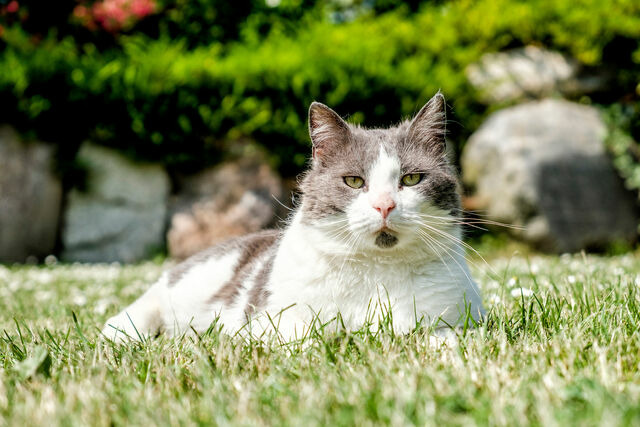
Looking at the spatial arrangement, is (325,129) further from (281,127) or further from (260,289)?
(281,127)

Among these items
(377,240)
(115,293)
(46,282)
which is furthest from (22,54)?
(377,240)

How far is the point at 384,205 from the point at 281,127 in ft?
16.0

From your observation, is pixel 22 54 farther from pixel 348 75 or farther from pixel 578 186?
pixel 578 186

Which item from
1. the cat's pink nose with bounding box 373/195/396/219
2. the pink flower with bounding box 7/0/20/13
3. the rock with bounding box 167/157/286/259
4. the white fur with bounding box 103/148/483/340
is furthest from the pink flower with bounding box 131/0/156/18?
the cat's pink nose with bounding box 373/195/396/219

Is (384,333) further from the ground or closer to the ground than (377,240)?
closer to the ground

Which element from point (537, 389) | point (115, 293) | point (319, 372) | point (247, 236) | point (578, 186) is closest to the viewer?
point (537, 389)

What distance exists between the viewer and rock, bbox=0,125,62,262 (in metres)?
6.23

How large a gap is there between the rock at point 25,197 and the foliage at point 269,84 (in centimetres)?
27

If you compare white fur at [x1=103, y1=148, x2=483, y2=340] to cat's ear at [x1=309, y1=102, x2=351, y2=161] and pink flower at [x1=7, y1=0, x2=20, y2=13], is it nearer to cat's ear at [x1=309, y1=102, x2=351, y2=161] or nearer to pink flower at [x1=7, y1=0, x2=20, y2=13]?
cat's ear at [x1=309, y1=102, x2=351, y2=161]

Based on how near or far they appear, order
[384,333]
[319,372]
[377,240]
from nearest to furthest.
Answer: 1. [319,372]
2. [384,333]
3. [377,240]

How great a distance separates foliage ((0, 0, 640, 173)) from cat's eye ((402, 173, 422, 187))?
4317 millimetres

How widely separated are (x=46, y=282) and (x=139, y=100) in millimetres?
2881

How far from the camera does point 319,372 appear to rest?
1.41 metres

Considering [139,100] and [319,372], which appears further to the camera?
[139,100]
